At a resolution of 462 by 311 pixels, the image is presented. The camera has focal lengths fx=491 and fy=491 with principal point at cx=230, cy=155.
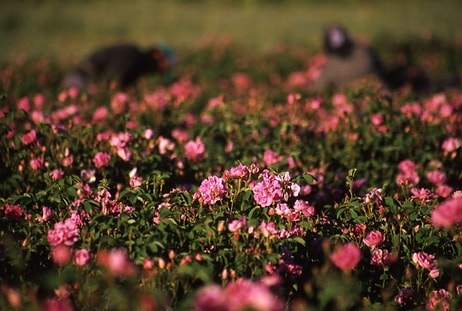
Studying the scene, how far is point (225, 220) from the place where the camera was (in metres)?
2.06

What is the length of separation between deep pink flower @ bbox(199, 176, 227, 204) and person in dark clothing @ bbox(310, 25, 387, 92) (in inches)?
156

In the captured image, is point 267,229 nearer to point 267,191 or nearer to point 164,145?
point 267,191

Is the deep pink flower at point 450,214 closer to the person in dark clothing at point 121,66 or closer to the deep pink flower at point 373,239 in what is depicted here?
the deep pink flower at point 373,239

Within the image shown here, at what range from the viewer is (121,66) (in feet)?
19.2

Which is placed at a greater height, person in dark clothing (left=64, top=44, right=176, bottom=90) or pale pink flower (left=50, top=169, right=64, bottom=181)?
pale pink flower (left=50, top=169, right=64, bottom=181)

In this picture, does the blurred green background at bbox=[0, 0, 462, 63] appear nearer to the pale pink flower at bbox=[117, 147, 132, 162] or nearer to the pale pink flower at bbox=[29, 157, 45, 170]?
the pale pink flower at bbox=[117, 147, 132, 162]

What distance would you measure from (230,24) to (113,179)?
40.0 ft

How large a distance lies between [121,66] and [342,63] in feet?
8.72

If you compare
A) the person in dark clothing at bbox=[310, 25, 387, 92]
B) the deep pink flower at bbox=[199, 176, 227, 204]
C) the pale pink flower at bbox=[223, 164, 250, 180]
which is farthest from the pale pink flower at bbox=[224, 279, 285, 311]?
the person in dark clothing at bbox=[310, 25, 387, 92]

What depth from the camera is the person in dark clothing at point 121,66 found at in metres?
5.86

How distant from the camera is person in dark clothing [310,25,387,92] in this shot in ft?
19.4

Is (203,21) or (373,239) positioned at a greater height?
(373,239)

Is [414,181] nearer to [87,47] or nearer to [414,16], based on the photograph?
[87,47]

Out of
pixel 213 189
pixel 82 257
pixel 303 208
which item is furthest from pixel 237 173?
pixel 82 257
